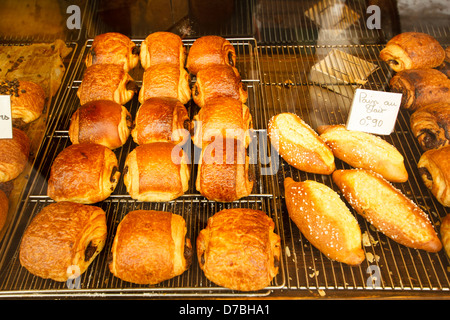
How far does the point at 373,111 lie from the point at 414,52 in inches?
49.3

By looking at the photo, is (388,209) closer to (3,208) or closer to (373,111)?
(373,111)

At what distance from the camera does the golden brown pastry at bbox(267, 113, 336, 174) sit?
252 cm

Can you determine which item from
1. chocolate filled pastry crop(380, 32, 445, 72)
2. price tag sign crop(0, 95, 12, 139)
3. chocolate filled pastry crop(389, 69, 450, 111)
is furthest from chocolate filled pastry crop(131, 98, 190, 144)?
chocolate filled pastry crop(380, 32, 445, 72)

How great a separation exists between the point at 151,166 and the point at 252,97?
53.9 inches

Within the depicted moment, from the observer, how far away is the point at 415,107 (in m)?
2.98

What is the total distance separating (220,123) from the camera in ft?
8.29

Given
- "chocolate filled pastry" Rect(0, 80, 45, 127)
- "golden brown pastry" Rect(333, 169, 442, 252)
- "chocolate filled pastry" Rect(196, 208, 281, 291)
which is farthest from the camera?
"chocolate filled pastry" Rect(0, 80, 45, 127)

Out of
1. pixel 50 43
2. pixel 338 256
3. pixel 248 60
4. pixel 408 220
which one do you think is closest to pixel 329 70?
pixel 248 60

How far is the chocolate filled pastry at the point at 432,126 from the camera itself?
104 inches

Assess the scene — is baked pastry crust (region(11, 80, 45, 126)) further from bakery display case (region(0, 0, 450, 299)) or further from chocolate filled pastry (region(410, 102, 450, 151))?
chocolate filled pastry (region(410, 102, 450, 151))

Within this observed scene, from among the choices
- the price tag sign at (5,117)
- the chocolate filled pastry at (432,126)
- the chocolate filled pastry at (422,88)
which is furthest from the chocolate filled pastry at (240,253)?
the chocolate filled pastry at (422,88)

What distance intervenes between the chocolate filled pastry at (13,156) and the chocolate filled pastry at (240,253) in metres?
1.60

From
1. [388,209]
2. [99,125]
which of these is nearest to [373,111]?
[388,209]

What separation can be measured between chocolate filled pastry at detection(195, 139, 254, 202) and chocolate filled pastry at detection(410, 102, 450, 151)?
1562 millimetres
